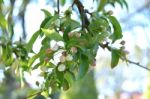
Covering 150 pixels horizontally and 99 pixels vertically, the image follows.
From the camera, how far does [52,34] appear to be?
1.47 metres

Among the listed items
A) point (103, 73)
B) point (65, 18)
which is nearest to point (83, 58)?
point (65, 18)

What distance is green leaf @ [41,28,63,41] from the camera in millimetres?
1463

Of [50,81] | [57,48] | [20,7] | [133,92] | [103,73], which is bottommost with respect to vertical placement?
[133,92]

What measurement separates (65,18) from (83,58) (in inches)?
7.6

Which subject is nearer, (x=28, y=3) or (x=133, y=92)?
(x=28, y=3)

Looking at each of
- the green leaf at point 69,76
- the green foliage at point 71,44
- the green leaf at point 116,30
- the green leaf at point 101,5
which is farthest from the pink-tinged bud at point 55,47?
the green leaf at point 101,5

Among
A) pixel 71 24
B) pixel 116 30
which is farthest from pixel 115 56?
pixel 71 24

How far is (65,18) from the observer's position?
1597 mm

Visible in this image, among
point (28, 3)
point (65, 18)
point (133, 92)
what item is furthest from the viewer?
point (133, 92)

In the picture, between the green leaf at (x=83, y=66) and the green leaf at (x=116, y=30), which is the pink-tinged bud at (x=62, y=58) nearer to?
the green leaf at (x=83, y=66)

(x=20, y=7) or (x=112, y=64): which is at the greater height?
(x=20, y=7)

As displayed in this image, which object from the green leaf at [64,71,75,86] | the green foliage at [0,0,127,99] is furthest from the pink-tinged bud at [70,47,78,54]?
the green leaf at [64,71,75,86]

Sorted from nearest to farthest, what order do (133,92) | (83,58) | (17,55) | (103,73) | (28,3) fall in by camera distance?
(83,58) < (17,55) < (28,3) < (103,73) < (133,92)

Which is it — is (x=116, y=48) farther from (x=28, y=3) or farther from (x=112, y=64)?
(x=28, y=3)
